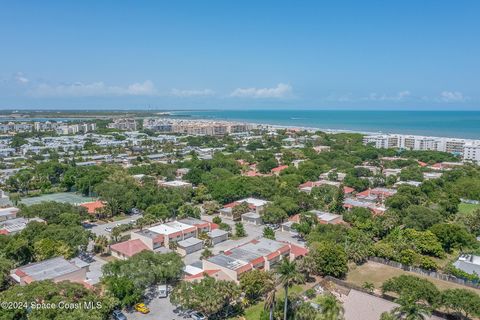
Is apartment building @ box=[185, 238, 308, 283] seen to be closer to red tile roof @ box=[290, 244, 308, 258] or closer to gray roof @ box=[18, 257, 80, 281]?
red tile roof @ box=[290, 244, 308, 258]

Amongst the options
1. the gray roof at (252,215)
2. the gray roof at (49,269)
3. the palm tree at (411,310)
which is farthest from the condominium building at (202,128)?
the palm tree at (411,310)

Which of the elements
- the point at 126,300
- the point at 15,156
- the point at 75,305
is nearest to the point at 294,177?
the point at 126,300

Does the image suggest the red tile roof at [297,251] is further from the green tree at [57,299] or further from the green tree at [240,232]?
the green tree at [57,299]

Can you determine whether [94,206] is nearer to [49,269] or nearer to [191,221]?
[191,221]

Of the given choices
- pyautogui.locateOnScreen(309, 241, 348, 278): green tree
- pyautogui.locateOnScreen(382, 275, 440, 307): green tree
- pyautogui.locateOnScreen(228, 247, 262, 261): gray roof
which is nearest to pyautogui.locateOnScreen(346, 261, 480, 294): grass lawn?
pyautogui.locateOnScreen(309, 241, 348, 278): green tree

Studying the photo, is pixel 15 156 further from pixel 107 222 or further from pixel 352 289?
pixel 352 289

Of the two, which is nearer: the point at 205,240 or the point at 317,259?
the point at 317,259
